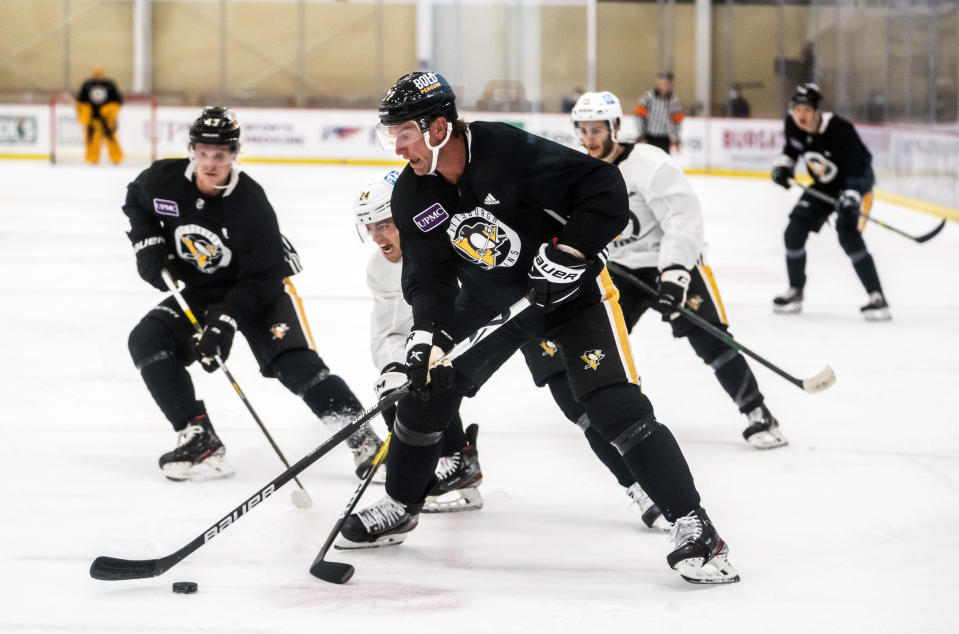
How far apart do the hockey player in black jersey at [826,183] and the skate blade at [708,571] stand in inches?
149

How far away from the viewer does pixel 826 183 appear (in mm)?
6277

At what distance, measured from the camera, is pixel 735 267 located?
26.3ft

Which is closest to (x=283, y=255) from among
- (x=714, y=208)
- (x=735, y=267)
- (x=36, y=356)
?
(x=36, y=356)

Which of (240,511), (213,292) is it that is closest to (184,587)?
(240,511)

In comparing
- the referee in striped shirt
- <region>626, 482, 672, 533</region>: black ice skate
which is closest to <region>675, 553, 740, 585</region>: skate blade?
<region>626, 482, 672, 533</region>: black ice skate

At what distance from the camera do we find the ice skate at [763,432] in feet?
12.6

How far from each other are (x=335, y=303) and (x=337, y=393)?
3037mm

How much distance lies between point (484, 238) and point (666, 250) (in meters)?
1.09

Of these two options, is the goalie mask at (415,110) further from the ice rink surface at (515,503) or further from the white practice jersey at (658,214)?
the white practice jersey at (658,214)

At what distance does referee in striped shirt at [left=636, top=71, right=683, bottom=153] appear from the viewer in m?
13.6

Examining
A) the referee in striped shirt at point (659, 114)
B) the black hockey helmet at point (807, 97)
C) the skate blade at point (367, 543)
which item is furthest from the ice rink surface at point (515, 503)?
the referee in striped shirt at point (659, 114)

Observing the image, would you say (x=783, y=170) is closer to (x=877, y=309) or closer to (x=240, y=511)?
(x=877, y=309)

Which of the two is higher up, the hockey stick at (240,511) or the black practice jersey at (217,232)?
the black practice jersey at (217,232)

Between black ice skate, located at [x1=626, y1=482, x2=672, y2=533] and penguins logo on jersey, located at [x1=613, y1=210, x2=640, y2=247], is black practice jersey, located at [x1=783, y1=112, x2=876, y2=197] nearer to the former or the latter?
penguins logo on jersey, located at [x1=613, y1=210, x2=640, y2=247]
